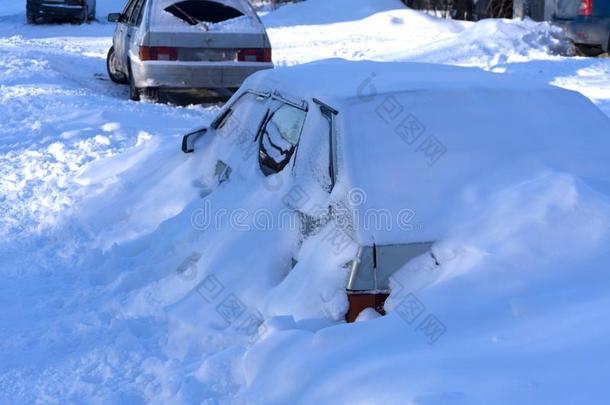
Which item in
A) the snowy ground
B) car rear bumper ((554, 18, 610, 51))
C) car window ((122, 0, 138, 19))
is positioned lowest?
the snowy ground

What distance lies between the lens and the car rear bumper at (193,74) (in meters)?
11.6

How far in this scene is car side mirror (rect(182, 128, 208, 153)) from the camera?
679cm

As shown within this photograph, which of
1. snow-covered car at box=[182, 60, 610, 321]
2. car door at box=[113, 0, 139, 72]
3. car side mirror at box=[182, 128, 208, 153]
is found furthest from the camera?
car door at box=[113, 0, 139, 72]

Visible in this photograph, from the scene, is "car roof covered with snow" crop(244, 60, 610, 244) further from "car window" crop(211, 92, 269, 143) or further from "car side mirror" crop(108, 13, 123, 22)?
"car side mirror" crop(108, 13, 123, 22)

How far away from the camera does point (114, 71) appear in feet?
47.9

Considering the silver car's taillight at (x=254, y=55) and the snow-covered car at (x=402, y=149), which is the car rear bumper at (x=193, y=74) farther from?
the snow-covered car at (x=402, y=149)

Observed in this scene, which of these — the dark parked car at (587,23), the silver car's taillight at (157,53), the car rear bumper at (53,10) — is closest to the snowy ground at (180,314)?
the silver car's taillight at (157,53)

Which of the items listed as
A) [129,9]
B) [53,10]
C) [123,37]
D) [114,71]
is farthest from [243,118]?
[53,10]

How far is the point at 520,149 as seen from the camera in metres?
4.59

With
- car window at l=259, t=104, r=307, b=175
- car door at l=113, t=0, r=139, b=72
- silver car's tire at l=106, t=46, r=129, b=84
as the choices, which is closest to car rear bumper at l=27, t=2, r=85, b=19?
silver car's tire at l=106, t=46, r=129, b=84

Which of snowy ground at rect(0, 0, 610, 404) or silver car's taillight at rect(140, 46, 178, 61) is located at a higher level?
silver car's taillight at rect(140, 46, 178, 61)

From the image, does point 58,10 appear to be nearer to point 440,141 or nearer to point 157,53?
point 157,53

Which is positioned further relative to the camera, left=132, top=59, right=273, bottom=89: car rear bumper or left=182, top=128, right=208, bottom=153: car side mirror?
left=132, top=59, right=273, bottom=89: car rear bumper

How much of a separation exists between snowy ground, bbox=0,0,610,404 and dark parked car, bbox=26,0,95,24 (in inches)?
710
